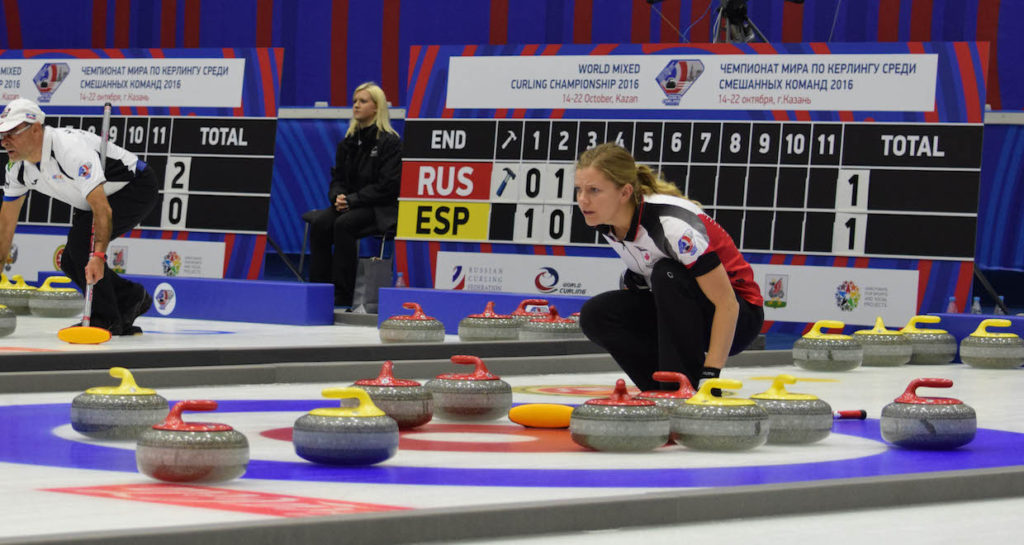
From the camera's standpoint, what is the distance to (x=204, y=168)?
826 cm

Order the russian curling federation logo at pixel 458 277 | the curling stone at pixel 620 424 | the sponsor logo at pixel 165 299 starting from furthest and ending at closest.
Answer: the russian curling federation logo at pixel 458 277 < the sponsor logo at pixel 165 299 < the curling stone at pixel 620 424

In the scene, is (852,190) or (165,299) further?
(165,299)

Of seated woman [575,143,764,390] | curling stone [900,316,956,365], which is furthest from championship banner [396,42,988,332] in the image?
seated woman [575,143,764,390]

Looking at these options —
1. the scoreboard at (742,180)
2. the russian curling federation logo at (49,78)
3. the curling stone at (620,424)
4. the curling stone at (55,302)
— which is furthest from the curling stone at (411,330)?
the russian curling federation logo at (49,78)

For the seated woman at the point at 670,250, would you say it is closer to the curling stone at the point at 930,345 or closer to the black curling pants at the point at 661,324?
the black curling pants at the point at 661,324

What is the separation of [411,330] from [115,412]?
2.58 metres

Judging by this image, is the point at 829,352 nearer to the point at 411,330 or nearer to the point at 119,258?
the point at 411,330

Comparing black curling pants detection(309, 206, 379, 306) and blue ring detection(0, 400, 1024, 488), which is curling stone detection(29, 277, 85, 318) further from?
blue ring detection(0, 400, 1024, 488)

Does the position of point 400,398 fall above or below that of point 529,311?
below

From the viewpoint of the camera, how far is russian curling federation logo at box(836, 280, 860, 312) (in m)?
6.83

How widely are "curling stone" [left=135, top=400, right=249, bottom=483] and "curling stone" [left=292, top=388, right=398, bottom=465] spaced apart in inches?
8.8

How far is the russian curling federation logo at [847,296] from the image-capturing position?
Answer: 22.4 feet

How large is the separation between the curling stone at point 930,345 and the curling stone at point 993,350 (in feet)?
0.62

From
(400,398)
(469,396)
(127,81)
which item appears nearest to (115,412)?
(400,398)
